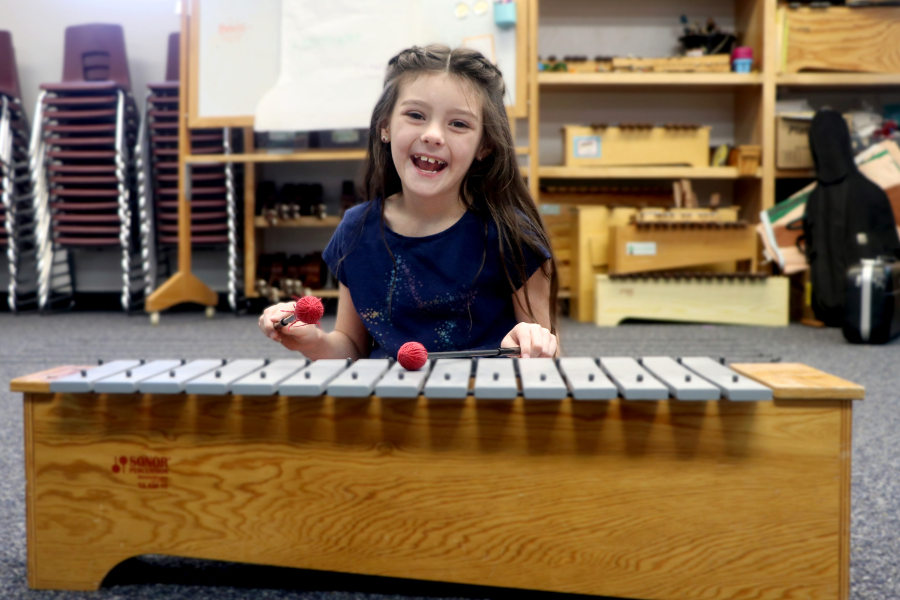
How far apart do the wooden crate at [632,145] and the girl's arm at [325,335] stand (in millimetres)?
2940

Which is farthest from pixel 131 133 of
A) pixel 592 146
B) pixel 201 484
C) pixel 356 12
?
pixel 201 484

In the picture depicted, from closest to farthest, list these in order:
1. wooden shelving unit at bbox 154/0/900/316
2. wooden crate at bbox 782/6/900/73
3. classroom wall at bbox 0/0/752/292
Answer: wooden shelving unit at bbox 154/0/900/316
wooden crate at bbox 782/6/900/73
classroom wall at bbox 0/0/752/292

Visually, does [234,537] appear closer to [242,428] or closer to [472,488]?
[242,428]

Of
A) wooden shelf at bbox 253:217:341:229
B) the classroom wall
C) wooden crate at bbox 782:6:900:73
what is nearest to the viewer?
wooden crate at bbox 782:6:900:73

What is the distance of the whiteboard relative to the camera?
3828 mm

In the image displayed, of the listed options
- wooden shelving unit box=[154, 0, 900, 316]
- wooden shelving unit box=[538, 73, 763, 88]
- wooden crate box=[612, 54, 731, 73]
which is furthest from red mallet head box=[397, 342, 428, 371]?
wooden crate box=[612, 54, 731, 73]

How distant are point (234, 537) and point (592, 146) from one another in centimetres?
361

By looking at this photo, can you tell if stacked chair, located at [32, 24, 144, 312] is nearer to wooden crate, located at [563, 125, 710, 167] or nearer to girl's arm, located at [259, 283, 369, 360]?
wooden crate, located at [563, 125, 710, 167]

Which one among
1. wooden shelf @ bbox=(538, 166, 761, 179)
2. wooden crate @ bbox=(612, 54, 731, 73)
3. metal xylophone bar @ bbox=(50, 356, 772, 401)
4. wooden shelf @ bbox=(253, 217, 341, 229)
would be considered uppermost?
wooden crate @ bbox=(612, 54, 731, 73)

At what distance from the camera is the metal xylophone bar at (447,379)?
40.5 inches

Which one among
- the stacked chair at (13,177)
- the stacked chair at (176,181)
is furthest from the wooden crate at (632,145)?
the stacked chair at (13,177)

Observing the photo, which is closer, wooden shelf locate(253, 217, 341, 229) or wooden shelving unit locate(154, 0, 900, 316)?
wooden shelving unit locate(154, 0, 900, 316)

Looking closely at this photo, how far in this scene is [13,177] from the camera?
460 cm

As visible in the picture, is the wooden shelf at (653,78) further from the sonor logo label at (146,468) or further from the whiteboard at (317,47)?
the sonor logo label at (146,468)
